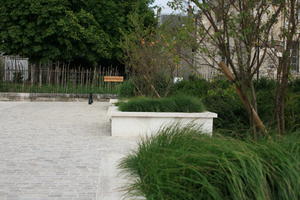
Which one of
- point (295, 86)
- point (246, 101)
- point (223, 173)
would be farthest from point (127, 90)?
point (223, 173)

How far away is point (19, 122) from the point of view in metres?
10.8

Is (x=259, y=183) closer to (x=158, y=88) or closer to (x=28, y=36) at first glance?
(x=158, y=88)

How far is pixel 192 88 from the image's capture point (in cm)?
1341

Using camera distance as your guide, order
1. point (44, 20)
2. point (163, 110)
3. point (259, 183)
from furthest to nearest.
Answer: point (44, 20), point (163, 110), point (259, 183)

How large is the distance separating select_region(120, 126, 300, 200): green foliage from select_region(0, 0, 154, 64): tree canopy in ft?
68.7

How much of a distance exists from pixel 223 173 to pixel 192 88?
10432 mm

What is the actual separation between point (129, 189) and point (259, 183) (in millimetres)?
1315

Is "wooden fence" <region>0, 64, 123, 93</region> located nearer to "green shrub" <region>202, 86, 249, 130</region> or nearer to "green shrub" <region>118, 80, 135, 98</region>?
"green shrub" <region>118, 80, 135, 98</region>

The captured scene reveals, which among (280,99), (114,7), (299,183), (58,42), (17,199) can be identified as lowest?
(17,199)

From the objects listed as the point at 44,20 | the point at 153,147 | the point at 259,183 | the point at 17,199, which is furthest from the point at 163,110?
the point at 44,20

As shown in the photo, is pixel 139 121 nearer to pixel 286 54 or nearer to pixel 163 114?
pixel 163 114

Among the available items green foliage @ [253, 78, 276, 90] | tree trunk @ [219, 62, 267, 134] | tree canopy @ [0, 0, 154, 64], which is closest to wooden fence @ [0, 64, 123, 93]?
tree canopy @ [0, 0, 154, 64]

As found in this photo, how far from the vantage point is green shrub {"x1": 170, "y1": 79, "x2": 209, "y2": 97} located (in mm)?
12534

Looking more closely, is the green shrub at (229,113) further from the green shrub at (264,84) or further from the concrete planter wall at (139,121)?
the green shrub at (264,84)
